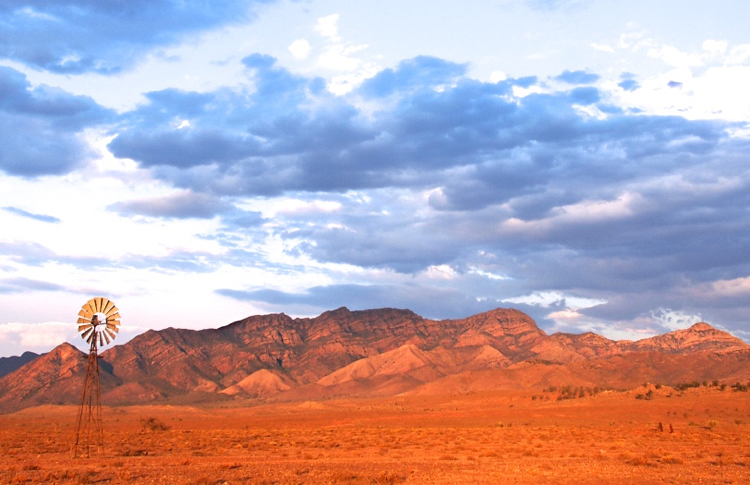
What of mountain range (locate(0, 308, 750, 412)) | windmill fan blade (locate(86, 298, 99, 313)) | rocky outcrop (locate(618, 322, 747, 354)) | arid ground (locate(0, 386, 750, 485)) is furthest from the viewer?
rocky outcrop (locate(618, 322, 747, 354))

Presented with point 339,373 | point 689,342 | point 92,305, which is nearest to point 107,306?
point 92,305

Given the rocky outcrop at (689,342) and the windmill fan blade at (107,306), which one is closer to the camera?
the windmill fan blade at (107,306)

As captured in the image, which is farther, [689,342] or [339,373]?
[339,373]

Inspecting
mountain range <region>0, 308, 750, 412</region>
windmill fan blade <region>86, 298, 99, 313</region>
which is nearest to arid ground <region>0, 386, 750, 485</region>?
windmill fan blade <region>86, 298, 99, 313</region>

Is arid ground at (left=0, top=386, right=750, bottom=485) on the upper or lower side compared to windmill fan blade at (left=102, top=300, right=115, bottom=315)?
lower

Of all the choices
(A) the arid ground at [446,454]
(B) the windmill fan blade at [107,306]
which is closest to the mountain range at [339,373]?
(A) the arid ground at [446,454]

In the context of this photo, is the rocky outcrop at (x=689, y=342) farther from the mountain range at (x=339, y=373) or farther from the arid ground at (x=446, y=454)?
the arid ground at (x=446, y=454)

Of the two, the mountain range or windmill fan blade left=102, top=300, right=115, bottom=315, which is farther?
the mountain range

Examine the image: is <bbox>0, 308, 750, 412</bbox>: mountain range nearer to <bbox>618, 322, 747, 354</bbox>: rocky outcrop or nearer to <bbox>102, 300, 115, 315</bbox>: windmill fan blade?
<bbox>618, 322, 747, 354</bbox>: rocky outcrop

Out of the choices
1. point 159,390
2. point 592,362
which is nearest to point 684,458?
point 592,362

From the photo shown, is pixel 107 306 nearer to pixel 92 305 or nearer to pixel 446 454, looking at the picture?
pixel 92 305

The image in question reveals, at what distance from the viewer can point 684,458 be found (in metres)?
30.8

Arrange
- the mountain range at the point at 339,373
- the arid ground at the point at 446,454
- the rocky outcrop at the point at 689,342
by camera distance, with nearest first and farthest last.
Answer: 1. the arid ground at the point at 446,454
2. the mountain range at the point at 339,373
3. the rocky outcrop at the point at 689,342

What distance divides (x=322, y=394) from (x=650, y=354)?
76.7 m
